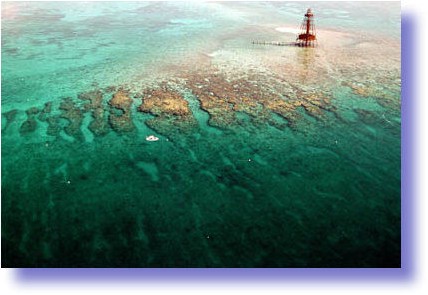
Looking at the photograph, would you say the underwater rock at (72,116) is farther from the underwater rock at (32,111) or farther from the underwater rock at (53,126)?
the underwater rock at (32,111)

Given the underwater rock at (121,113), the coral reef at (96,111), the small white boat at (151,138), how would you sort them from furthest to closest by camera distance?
the underwater rock at (121,113), the coral reef at (96,111), the small white boat at (151,138)

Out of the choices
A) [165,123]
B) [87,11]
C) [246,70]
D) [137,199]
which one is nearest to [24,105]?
[165,123]

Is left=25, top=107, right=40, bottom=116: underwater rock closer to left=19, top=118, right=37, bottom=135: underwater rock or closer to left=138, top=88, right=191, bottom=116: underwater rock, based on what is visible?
left=19, top=118, right=37, bottom=135: underwater rock

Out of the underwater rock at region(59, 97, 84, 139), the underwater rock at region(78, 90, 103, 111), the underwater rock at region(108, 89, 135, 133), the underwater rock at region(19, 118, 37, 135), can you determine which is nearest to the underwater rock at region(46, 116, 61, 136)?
the underwater rock at region(59, 97, 84, 139)

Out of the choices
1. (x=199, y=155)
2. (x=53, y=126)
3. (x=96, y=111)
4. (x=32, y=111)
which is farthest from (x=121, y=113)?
(x=199, y=155)

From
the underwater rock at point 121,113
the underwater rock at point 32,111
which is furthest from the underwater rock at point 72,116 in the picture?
the underwater rock at point 121,113

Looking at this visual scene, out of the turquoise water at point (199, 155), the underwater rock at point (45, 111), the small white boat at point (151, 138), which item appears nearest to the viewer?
the turquoise water at point (199, 155)

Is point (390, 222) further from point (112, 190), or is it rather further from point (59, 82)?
point (59, 82)
